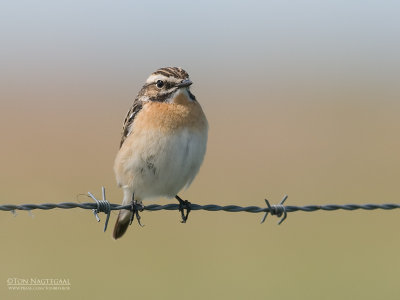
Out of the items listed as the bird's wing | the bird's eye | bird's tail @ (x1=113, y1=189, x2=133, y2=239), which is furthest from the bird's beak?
bird's tail @ (x1=113, y1=189, x2=133, y2=239)

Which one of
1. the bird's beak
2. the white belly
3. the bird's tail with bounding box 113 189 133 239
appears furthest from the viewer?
the bird's tail with bounding box 113 189 133 239

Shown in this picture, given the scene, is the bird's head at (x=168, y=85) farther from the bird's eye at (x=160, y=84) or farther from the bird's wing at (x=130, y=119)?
the bird's wing at (x=130, y=119)

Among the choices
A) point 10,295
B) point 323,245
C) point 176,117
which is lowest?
point 10,295

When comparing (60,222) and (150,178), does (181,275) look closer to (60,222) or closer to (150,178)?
(60,222)

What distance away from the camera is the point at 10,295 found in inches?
442

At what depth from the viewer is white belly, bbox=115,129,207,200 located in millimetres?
7434

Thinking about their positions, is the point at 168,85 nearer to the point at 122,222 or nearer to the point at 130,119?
the point at 130,119

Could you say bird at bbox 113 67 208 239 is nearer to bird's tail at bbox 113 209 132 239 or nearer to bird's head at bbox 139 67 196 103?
bird's head at bbox 139 67 196 103

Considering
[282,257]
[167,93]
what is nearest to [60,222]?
[282,257]

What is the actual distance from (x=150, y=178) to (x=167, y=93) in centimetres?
92

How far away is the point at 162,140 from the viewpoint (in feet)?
24.4

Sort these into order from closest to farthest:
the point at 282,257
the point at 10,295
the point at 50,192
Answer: the point at 10,295 → the point at 282,257 → the point at 50,192

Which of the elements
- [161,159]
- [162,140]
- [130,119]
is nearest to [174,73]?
[130,119]

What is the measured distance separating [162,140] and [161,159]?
19 centimetres
